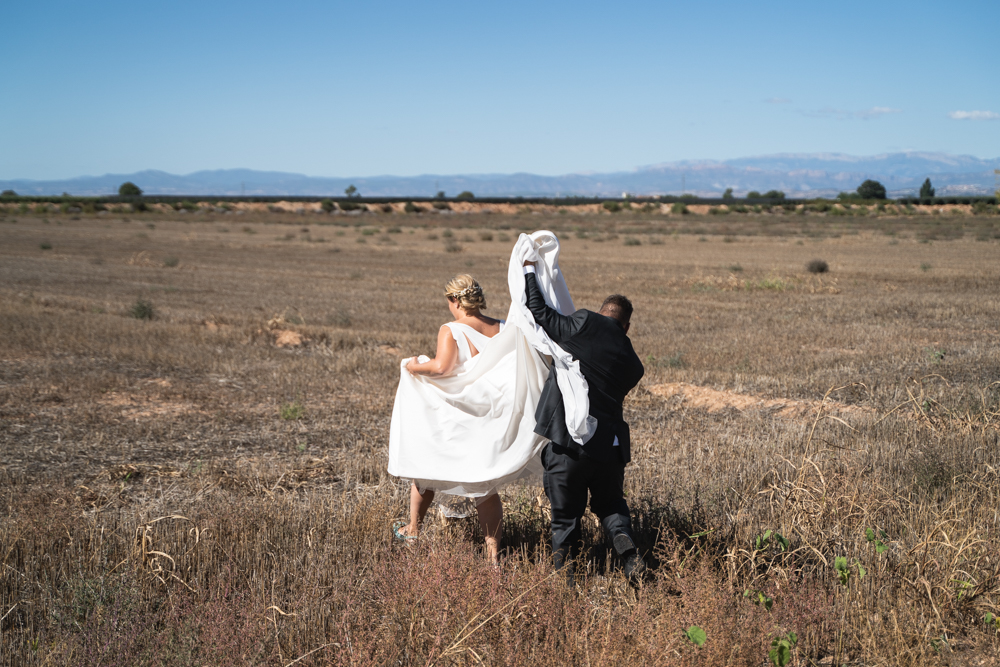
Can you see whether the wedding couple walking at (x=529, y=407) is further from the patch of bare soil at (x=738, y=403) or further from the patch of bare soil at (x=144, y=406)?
the patch of bare soil at (x=144, y=406)

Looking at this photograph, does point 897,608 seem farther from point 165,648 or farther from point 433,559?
point 165,648

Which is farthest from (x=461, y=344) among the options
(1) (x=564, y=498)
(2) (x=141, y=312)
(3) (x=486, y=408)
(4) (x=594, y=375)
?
(2) (x=141, y=312)

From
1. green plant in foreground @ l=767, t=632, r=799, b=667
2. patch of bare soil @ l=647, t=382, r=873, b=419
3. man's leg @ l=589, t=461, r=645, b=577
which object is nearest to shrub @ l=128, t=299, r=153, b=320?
patch of bare soil @ l=647, t=382, r=873, b=419

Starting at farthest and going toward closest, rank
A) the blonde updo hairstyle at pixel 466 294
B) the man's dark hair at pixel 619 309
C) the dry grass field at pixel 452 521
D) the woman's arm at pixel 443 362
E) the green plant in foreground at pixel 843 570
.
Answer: the blonde updo hairstyle at pixel 466 294
the woman's arm at pixel 443 362
the man's dark hair at pixel 619 309
the green plant in foreground at pixel 843 570
the dry grass field at pixel 452 521

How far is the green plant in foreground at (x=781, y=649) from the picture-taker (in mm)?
→ 3205

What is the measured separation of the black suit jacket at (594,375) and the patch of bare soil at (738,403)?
17.6 feet

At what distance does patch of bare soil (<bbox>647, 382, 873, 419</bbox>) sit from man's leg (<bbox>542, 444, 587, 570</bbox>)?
536cm

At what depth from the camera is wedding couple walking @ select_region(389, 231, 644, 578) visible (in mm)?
4016

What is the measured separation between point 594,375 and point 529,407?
49cm

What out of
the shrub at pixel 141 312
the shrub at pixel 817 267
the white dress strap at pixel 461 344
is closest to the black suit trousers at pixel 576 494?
the white dress strap at pixel 461 344

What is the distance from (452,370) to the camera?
4500 millimetres

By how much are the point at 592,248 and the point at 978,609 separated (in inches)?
1469

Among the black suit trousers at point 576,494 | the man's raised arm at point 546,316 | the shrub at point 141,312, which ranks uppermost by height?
the man's raised arm at point 546,316

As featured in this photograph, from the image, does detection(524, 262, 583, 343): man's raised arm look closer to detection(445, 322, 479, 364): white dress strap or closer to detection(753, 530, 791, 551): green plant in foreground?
detection(445, 322, 479, 364): white dress strap
